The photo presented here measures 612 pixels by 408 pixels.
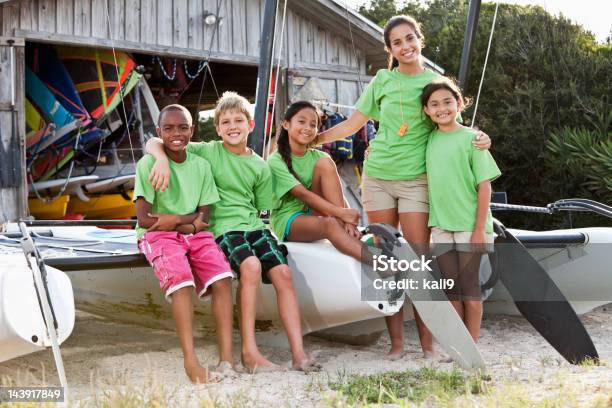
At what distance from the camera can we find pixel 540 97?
1105 centimetres

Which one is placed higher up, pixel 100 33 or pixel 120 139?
pixel 100 33

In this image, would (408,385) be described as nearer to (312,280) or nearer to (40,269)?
(312,280)

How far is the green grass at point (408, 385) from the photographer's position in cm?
303

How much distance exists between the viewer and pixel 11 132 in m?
8.16

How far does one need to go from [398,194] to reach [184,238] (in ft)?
3.64

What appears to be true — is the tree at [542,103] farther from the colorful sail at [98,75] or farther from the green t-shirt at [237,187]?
the green t-shirt at [237,187]

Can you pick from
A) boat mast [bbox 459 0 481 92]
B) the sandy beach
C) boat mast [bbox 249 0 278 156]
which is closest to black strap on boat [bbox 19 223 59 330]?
the sandy beach

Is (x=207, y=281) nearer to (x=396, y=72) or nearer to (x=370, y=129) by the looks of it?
(x=396, y=72)

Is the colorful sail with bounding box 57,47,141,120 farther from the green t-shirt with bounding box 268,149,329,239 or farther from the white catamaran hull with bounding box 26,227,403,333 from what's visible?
the green t-shirt with bounding box 268,149,329,239

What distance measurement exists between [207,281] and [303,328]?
0.82m

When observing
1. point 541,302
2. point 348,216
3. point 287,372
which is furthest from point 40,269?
point 541,302

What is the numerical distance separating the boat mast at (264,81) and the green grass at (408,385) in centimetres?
245

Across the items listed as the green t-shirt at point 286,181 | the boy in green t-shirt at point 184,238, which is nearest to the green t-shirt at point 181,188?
the boy in green t-shirt at point 184,238

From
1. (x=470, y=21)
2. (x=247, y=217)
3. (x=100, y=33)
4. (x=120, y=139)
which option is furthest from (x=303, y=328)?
(x=120, y=139)
